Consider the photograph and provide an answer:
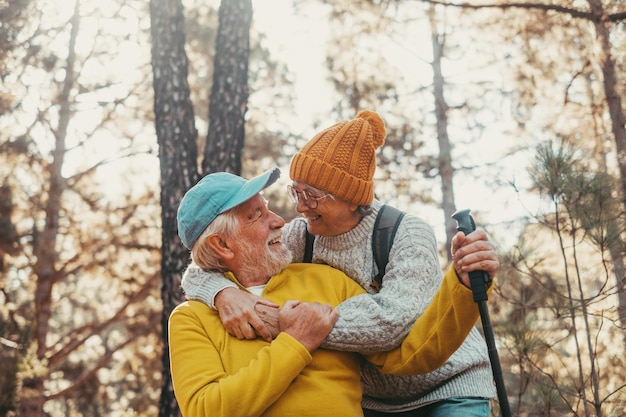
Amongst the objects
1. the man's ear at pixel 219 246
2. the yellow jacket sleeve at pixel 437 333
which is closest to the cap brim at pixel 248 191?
the man's ear at pixel 219 246

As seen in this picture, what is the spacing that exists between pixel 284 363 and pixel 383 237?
2.25 feet

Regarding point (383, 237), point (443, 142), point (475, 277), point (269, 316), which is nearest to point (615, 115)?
point (443, 142)

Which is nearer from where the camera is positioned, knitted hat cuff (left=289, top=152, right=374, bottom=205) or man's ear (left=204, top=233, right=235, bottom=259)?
man's ear (left=204, top=233, right=235, bottom=259)

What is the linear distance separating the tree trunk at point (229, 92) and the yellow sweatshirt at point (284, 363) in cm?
266

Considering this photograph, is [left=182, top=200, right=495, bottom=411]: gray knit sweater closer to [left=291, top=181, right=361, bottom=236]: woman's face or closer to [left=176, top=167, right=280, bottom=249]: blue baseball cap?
[left=291, top=181, right=361, bottom=236]: woman's face

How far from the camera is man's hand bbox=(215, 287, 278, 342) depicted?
2.28m

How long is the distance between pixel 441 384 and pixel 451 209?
989 cm

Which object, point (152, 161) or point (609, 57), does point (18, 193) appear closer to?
point (152, 161)

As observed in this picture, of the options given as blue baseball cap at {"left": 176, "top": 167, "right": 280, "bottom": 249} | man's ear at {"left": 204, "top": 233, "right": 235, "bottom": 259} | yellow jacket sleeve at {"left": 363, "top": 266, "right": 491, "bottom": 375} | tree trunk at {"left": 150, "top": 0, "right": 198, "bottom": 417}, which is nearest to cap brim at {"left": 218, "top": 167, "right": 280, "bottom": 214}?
blue baseball cap at {"left": 176, "top": 167, "right": 280, "bottom": 249}

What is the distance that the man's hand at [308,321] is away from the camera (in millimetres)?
2203

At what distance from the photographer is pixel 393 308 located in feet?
7.54

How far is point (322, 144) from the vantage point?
270 cm

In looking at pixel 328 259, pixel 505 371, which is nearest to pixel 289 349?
pixel 328 259

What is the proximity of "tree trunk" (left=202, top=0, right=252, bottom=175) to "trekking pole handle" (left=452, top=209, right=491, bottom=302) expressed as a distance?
10.4 feet
